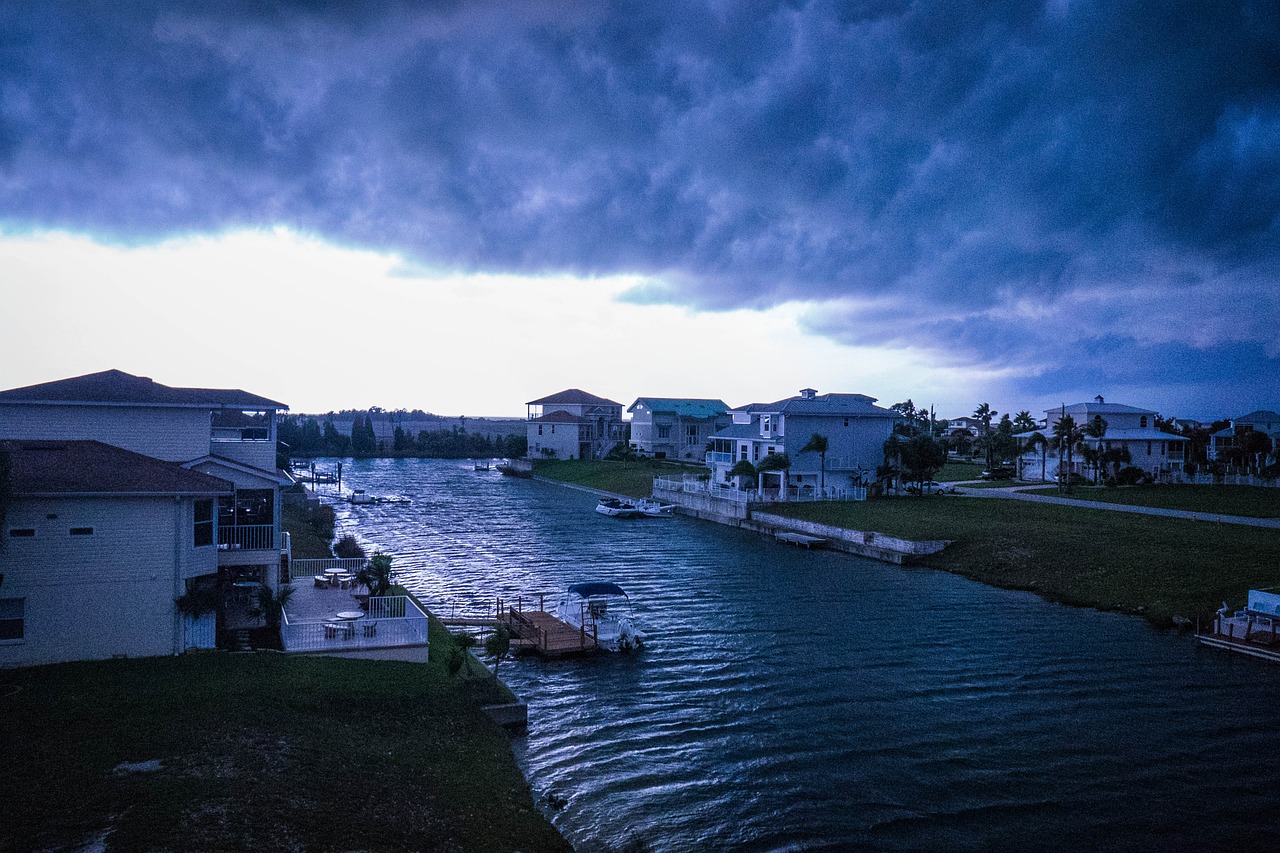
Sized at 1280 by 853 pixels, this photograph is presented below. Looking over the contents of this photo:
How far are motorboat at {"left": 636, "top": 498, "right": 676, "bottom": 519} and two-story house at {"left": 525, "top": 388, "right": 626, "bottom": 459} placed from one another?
5118 centimetres

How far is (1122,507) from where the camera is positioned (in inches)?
2034

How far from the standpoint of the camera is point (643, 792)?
1648 cm

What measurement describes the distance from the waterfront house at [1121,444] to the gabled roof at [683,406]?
47.9 metres

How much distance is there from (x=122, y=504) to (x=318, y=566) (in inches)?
521

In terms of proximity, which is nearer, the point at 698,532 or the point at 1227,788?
the point at 1227,788

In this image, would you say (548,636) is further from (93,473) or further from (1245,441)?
(1245,441)

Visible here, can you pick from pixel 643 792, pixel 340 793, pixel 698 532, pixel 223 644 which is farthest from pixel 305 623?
pixel 698 532

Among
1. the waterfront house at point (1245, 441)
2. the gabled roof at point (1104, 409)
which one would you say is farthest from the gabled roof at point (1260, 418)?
the gabled roof at point (1104, 409)

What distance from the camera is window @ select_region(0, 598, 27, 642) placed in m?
18.1

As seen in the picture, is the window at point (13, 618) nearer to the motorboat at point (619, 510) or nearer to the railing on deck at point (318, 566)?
the railing on deck at point (318, 566)

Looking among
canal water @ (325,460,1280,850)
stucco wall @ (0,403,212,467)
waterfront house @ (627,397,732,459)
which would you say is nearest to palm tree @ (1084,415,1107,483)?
canal water @ (325,460,1280,850)

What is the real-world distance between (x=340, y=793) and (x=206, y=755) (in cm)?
268

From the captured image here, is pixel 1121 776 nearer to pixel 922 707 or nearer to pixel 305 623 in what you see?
pixel 922 707

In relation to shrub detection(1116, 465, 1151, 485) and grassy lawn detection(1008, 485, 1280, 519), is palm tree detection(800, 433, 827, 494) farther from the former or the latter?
shrub detection(1116, 465, 1151, 485)
